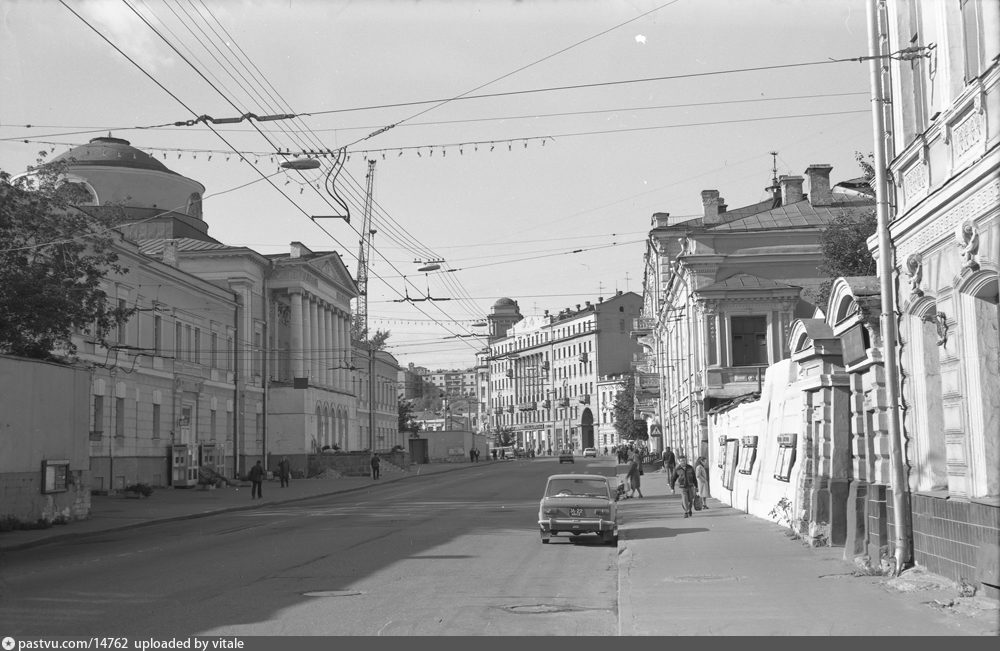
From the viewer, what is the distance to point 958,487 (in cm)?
1234

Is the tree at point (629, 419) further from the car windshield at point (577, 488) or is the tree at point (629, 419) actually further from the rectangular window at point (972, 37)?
the rectangular window at point (972, 37)

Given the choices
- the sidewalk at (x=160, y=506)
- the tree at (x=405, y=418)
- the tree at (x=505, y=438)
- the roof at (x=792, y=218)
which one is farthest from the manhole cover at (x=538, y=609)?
the tree at (x=505, y=438)

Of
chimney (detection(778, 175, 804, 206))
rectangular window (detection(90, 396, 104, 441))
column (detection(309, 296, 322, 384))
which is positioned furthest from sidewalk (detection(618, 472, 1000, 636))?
column (detection(309, 296, 322, 384))

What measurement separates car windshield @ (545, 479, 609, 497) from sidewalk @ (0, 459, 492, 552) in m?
10.9

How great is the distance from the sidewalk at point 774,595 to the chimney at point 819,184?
3152cm

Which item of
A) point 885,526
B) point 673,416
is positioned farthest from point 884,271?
point 673,416

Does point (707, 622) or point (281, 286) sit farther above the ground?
point (281, 286)

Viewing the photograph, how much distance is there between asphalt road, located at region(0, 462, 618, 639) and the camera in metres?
10.5

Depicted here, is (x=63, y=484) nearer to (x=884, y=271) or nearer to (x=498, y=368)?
(x=884, y=271)

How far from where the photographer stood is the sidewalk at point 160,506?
2379cm

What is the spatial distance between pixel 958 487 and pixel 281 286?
6147 cm

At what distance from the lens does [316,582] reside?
13961mm

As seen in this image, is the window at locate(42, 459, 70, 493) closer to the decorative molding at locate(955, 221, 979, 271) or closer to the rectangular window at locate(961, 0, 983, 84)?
the decorative molding at locate(955, 221, 979, 271)

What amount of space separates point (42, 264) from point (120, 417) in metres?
19.2
